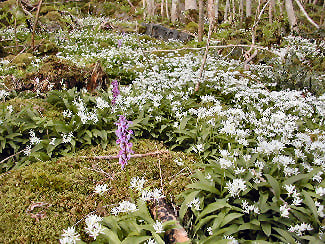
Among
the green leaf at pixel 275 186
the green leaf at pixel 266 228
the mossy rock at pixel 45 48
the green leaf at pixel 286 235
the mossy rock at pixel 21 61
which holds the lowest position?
the green leaf at pixel 286 235

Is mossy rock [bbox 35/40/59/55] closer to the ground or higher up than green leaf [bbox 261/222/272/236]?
higher up

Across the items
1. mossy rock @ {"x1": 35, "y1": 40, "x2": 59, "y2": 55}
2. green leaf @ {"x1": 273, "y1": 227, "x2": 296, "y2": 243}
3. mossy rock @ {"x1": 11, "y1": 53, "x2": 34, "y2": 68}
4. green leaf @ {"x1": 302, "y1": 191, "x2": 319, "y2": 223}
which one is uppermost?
mossy rock @ {"x1": 35, "y1": 40, "x2": 59, "y2": 55}

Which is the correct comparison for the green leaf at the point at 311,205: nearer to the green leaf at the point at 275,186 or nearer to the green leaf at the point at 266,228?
the green leaf at the point at 275,186

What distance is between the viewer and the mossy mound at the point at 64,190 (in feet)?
7.28

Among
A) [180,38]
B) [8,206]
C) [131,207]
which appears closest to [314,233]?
[131,207]

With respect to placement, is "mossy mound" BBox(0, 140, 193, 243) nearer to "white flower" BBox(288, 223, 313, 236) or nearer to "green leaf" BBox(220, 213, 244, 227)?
"green leaf" BBox(220, 213, 244, 227)

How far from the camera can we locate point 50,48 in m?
8.50

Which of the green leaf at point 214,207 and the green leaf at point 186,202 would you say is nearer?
the green leaf at point 214,207

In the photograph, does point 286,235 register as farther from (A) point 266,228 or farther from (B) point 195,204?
(B) point 195,204

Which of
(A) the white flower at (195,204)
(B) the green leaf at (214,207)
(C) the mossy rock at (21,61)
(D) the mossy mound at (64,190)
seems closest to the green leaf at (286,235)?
(B) the green leaf at (214,207)

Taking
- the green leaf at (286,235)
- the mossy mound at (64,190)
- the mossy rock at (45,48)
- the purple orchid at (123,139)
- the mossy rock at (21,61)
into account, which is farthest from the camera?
the mossy rock at (45,48)

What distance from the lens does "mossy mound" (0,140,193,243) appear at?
2219 mm

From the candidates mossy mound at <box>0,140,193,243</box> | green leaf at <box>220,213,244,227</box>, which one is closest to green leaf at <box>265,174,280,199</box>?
green leaf at <box>220,213,244,227</box>

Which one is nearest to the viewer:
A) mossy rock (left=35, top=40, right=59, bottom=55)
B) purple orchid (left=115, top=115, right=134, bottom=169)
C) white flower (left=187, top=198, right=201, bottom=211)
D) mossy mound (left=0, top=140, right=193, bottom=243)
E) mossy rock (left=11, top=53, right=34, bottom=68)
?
purple orchid (left=115, top=115, right=134, bottom=169)
